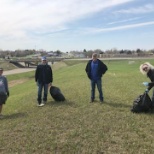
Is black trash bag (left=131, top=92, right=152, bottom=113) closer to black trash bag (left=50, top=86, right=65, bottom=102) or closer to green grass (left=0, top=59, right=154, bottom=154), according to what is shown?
green grass (left=0, top=59, right=154, bottom=154)

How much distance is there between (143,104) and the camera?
8.77m

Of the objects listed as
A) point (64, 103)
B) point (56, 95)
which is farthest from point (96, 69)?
point (56, 95)

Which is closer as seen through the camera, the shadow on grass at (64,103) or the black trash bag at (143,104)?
the black trash bag at (143,104)

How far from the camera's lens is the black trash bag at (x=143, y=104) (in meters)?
8.75

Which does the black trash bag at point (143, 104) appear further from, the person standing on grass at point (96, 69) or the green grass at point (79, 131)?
the person standing on grass at point (96, 69)

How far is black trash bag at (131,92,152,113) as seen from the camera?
8747 mm

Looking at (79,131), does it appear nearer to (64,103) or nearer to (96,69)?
(96,69)

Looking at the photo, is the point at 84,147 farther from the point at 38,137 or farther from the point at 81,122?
the point at 81,122

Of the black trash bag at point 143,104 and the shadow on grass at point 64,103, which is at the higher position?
the black trash bag at point 143,104

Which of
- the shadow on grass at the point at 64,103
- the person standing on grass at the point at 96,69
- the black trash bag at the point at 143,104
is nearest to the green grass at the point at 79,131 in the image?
the black trash bag at the point at 143,104

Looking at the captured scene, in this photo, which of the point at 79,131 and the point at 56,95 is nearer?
the point at 79,131

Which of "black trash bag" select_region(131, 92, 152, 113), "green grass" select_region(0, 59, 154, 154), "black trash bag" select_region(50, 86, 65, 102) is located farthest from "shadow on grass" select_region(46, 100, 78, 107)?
"black trash bag" select_region(131, 92, 152, 113)

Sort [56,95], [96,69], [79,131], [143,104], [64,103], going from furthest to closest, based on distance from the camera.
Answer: [56,95], [64,103], [96,69], [143,104], [79,131]

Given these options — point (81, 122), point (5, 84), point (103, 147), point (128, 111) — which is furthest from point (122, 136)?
point (5, 84)
